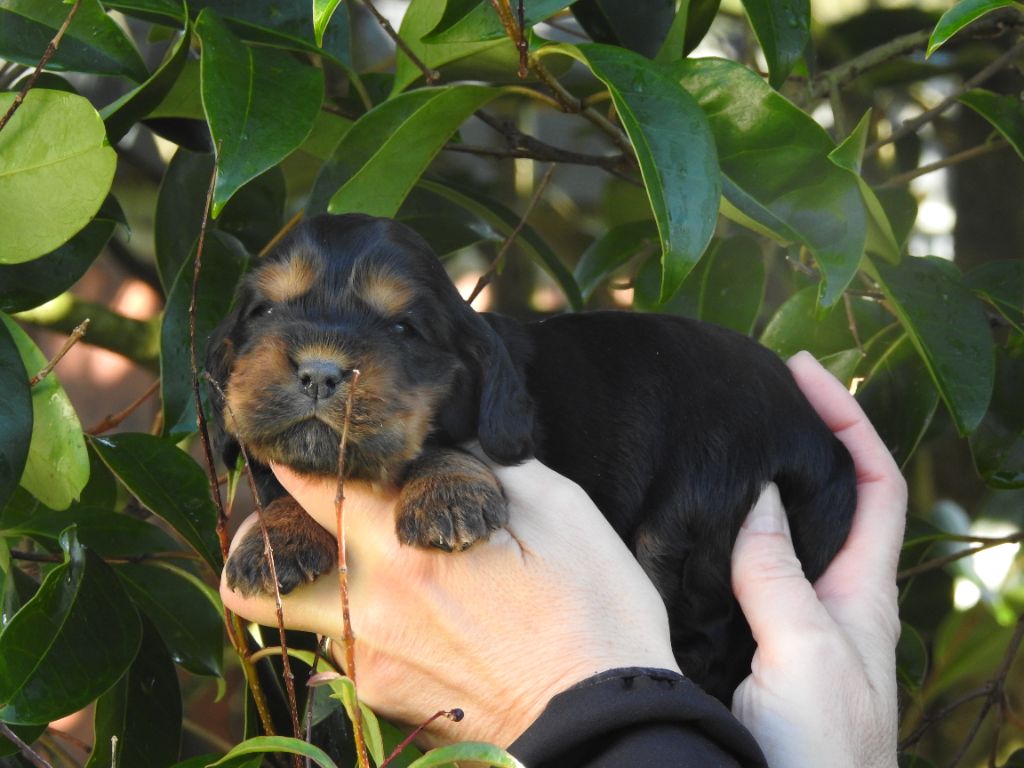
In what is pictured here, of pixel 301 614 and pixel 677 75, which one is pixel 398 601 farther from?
pixel 677 75

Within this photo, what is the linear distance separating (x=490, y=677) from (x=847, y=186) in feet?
3.12

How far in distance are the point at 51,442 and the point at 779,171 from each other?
1.27 metres

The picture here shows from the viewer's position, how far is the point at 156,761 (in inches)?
83.0

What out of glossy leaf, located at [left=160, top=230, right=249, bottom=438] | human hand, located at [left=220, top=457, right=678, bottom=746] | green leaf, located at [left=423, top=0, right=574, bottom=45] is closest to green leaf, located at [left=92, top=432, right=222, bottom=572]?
glossy leaf, located at [left=160, top=230, right=249, bottom=438]

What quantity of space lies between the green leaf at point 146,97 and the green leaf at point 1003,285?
1.57 metres

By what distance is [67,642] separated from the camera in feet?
6.08

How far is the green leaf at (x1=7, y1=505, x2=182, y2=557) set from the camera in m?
2.17

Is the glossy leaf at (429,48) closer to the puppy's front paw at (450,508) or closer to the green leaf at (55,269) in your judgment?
the green leaf at (55,269)

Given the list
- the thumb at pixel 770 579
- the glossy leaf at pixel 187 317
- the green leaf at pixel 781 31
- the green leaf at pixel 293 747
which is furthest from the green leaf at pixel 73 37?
the thumb at pixel 770 579

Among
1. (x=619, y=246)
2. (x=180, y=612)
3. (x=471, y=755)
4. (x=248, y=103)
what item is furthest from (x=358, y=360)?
(x=619, y=246)

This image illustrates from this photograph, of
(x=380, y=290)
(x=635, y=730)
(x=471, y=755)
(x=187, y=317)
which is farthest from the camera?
(x=187, y=317)

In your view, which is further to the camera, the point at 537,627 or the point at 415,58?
the point at 415,58

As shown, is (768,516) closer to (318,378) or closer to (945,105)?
(318,378)

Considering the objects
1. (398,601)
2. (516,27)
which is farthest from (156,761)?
(516,27)
